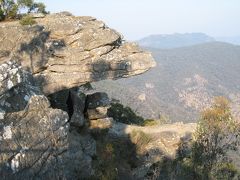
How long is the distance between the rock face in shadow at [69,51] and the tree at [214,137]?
5690 mm

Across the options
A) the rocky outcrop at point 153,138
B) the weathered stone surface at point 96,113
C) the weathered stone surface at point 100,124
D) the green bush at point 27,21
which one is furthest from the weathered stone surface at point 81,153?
the green bush at point 27,21

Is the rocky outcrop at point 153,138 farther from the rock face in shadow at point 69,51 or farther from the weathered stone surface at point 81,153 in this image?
the rock face in shadow at point 69,51

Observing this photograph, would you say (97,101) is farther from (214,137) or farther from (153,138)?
(214,137)

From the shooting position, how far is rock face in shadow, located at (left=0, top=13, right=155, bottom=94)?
26.5 metres

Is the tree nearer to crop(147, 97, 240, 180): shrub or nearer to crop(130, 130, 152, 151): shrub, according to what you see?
crop(147, 97, 240, 180): shrub

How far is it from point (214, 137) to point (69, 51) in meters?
Answer: 12.0

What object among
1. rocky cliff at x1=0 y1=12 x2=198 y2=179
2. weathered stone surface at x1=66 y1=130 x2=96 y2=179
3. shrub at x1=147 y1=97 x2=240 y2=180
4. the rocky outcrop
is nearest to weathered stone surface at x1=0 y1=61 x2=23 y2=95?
rocky cliff at x1=0 y1=12 x2=198 y2=179

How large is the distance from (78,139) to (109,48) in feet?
22.2

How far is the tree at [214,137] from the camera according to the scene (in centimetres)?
3020

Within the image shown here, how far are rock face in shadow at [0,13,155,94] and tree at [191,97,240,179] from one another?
224 inches

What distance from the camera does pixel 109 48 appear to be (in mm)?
29641

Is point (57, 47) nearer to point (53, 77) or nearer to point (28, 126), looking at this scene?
point (53, 77)

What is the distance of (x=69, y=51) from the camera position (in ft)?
94.2

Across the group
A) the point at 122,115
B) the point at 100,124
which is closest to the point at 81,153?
the point at 100,124
